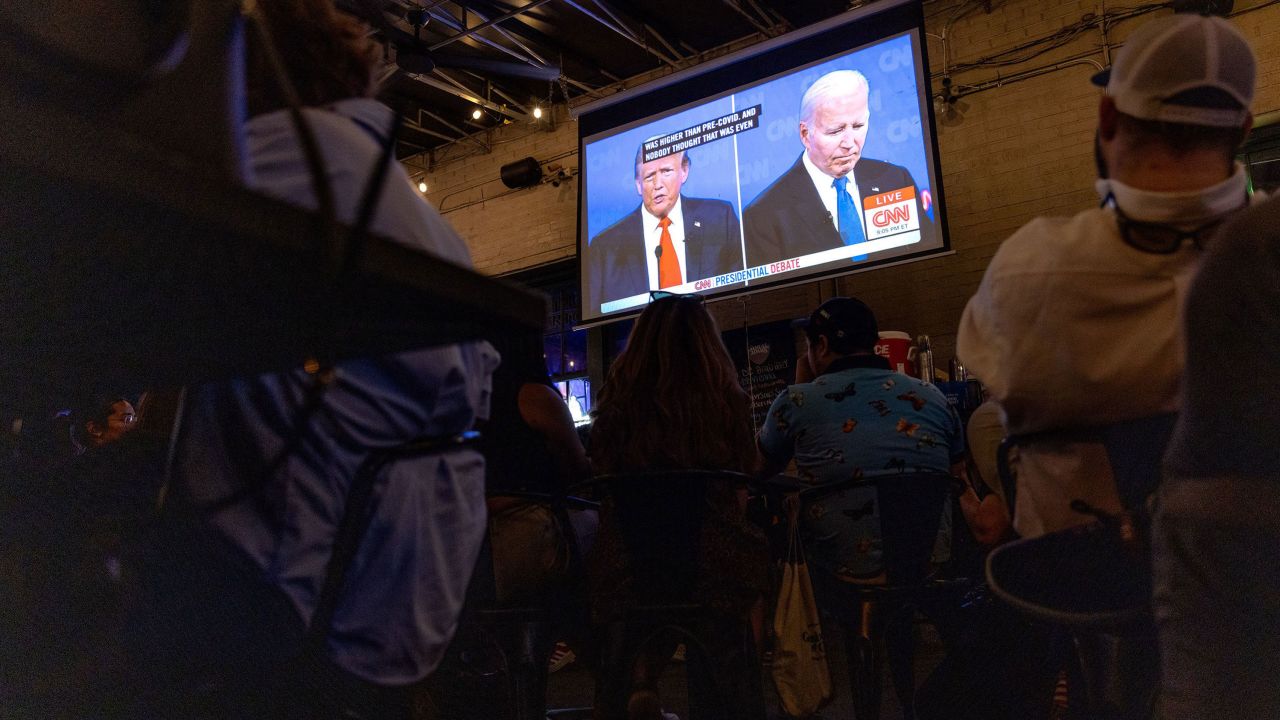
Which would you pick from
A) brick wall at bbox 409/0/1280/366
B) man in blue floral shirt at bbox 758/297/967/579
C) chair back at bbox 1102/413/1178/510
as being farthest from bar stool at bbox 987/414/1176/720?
brick wall at bbox 409/0/1280/366

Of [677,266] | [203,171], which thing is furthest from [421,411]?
[677,266]

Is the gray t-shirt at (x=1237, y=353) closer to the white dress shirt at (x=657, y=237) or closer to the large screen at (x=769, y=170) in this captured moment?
the large screen at (x=769, y=170)

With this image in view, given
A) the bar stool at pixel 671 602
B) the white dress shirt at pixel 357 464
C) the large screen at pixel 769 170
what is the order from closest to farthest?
the white dress shirt at pixel 357 464 < the bar stool at pixel 671 602 < the large screen at pixel 769 170

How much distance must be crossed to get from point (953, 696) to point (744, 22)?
5.41 metres

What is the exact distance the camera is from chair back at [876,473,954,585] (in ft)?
6.38

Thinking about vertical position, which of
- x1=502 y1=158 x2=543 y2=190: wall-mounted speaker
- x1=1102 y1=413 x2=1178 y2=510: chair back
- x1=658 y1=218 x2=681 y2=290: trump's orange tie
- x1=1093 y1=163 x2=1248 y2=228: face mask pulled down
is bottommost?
x1=1102 y1=413 x2=1178 y2=510: chair back

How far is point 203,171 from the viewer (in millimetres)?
508

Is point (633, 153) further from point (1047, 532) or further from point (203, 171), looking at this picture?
point (203, 171)

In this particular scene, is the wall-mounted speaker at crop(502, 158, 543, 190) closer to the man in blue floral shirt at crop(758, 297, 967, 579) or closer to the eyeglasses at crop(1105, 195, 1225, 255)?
the man in blue floral shirt at crop(758, 297, 967, 579)

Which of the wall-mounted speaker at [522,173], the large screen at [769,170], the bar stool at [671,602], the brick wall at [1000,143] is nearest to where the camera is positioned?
the bar stool at [671,602]

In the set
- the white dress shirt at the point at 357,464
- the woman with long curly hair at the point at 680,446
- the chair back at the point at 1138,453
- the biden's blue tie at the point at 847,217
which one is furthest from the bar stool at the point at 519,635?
the biden's blue tie at the point at 847,217

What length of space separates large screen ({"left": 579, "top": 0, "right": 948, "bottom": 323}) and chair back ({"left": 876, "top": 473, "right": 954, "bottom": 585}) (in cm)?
289

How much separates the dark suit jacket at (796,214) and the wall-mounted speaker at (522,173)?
2.43 meters

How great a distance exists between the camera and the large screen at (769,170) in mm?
4727
